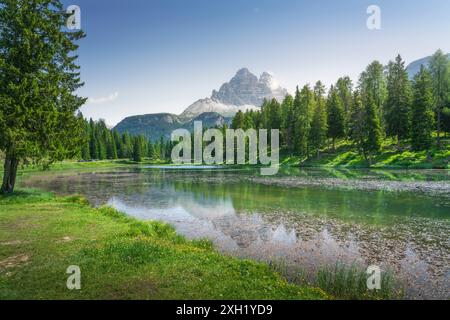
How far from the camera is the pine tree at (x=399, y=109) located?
72.3 metres

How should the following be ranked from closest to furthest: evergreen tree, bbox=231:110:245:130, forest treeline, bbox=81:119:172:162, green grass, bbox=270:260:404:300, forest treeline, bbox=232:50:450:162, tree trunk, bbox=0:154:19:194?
green grass, bbox=270:260:404:300, tree trunk, bbox=0:154:19:194, forest treeline, bbox=232:50:450:162, evergreen tree, bbox=231:110:245:130, forest treeline, bbox=81:119:172:162

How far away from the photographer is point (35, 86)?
89.3 ft

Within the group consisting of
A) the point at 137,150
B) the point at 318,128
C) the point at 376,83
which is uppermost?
the point at 376,83

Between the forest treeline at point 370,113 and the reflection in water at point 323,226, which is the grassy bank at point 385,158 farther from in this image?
the reflection in water at point 323,226

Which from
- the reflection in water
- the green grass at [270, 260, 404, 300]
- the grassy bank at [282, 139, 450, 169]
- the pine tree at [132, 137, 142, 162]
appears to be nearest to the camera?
the green grass at [270, 260, 404, 300]

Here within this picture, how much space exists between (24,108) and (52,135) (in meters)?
3.31

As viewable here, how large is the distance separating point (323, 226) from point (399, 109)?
6454 cm

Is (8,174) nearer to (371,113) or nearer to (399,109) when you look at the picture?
(371,113)

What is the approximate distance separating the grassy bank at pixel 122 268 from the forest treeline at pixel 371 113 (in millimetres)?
65243

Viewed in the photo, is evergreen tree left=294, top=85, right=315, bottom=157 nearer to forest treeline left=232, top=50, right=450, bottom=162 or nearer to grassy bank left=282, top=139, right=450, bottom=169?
forest treeline left=232, top=50, right=450, bottom=162

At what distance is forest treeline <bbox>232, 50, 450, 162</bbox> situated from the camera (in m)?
66.7

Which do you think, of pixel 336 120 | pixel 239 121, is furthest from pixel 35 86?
pixel 239 121

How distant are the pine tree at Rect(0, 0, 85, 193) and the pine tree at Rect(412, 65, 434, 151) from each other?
63192mm

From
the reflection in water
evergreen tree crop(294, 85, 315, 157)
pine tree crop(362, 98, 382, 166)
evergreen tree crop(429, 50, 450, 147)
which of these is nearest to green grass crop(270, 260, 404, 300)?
the reflection in water
